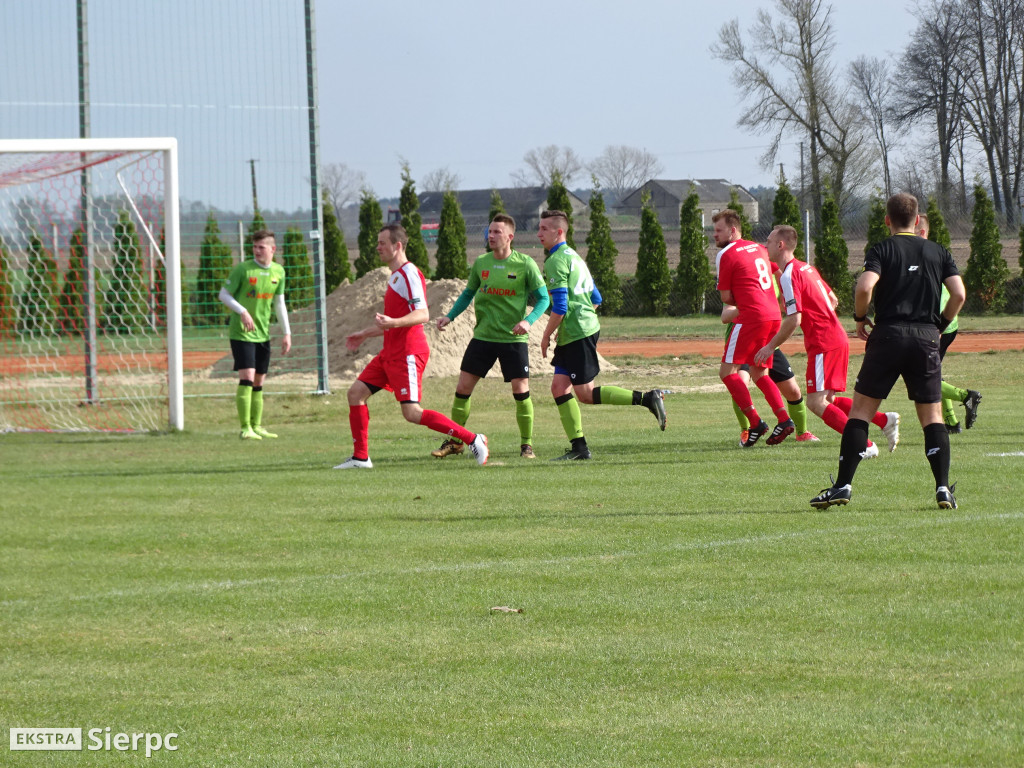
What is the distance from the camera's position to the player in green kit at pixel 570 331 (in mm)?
11453

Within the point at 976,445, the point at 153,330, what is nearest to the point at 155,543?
the point at 976,445

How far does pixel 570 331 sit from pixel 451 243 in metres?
31.1

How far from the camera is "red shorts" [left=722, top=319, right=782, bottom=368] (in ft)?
38.8

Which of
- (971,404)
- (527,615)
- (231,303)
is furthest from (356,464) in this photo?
(971,404)

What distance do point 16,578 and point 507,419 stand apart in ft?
31.6

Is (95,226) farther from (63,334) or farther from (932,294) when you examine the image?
(932,294)

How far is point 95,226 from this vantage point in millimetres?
17625

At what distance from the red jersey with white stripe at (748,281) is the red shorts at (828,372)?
0.86m

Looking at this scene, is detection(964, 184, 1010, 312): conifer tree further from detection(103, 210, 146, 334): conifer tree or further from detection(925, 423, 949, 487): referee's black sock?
→ detection(925, 423, 949, 487): referee's black sock

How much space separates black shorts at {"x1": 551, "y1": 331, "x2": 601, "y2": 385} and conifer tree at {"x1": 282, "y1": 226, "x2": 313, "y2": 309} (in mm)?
9901

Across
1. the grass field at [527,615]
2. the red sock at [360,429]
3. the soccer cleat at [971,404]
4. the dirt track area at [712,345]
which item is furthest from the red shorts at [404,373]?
the dirt track area at [712,345]

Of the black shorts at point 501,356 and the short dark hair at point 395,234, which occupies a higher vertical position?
the short dark hair at point 395,234

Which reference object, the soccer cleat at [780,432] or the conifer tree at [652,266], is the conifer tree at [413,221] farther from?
the soccer cleat at [780,432]

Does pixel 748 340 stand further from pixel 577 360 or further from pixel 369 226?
pixel 369 226
